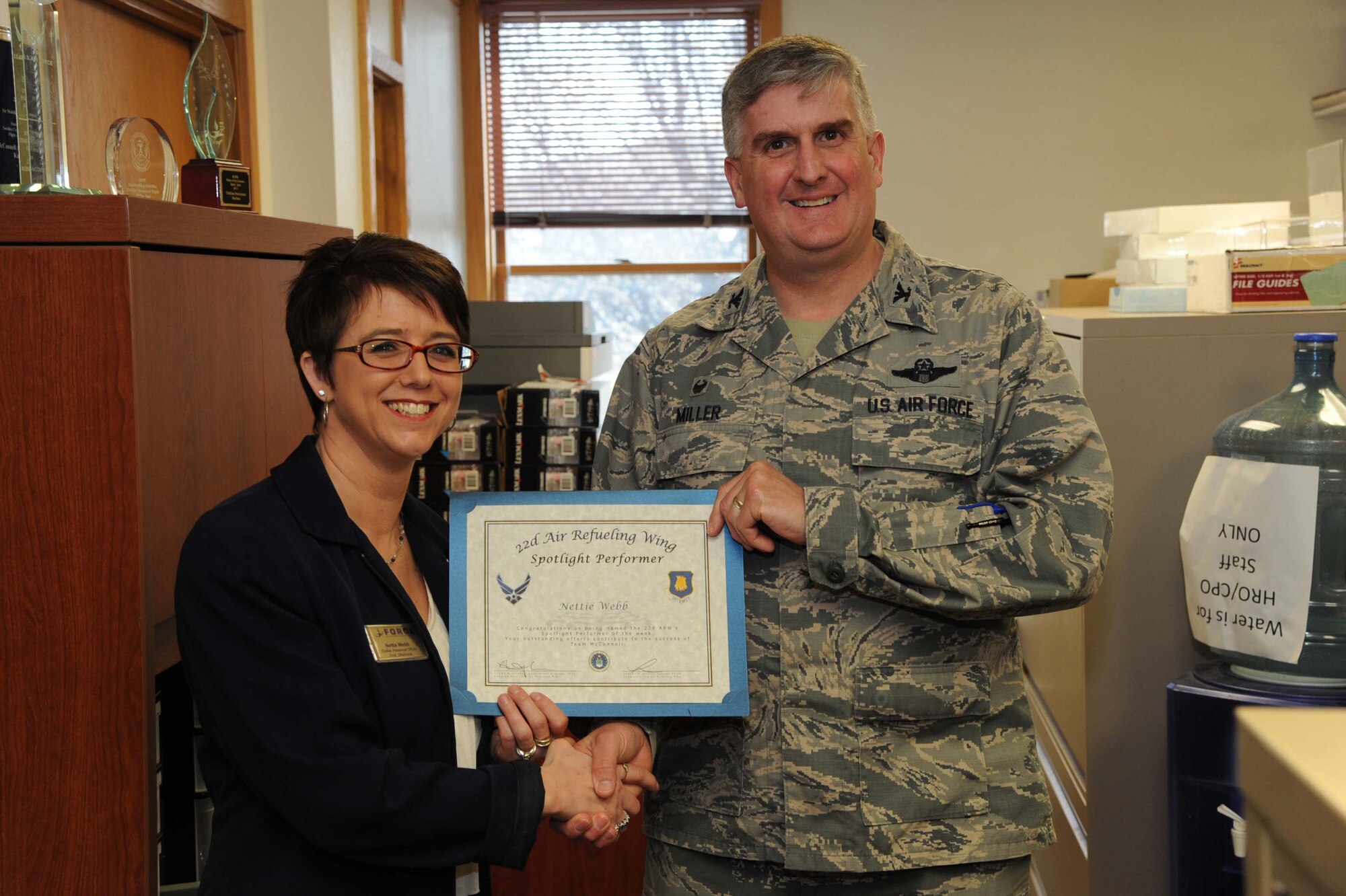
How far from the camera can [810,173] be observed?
156 cm

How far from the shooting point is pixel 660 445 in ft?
5.54

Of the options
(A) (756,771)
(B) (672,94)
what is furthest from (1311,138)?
(A) (756,771)

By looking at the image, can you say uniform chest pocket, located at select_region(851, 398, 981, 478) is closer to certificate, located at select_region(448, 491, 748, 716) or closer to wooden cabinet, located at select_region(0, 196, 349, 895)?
certificate, located at select_region(448, 491, 748, 716)

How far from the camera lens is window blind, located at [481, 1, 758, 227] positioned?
516cm

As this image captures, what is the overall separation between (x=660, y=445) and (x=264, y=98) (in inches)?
79.9

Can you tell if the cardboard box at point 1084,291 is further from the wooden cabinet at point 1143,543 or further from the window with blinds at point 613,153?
the window with blinds at point 613,153

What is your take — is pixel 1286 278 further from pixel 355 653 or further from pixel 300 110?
pixel 300 110

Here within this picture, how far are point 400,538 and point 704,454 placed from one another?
1.44 feet

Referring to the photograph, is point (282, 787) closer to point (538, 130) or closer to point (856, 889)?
point (856, 889)

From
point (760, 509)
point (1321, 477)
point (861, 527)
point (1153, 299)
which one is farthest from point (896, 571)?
point (1153, 299)

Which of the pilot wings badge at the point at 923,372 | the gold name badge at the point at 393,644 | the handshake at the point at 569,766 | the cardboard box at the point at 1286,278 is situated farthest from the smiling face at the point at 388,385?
the cardboard box at the point at 1286,278

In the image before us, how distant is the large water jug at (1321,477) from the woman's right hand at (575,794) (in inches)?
42.0

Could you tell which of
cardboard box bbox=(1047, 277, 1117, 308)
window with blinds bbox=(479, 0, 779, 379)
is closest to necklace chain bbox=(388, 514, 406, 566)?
cardboard box bbox=(1047, 277, 1117, 308)

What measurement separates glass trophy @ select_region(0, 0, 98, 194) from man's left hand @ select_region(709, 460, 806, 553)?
0.90 m
